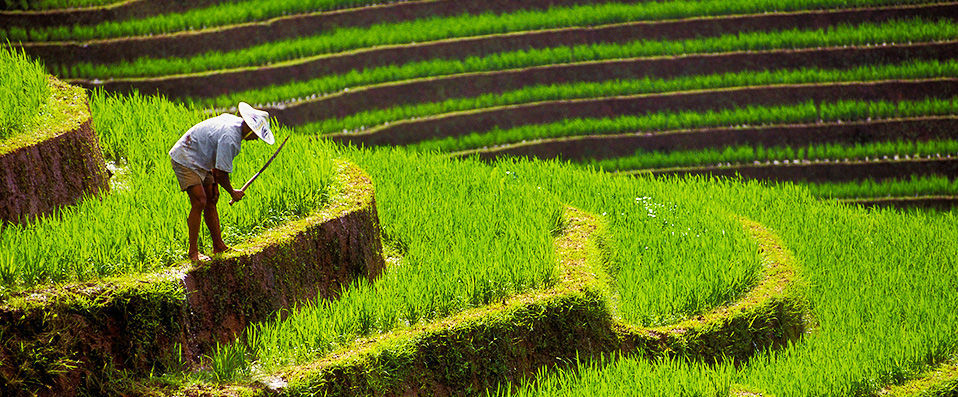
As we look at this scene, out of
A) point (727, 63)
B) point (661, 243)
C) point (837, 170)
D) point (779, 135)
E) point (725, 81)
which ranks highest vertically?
point (727, 63)

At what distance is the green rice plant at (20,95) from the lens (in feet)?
18.4

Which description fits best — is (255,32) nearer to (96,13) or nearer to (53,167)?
(96,13)

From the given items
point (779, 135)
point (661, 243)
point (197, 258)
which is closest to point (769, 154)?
point (779, 135)

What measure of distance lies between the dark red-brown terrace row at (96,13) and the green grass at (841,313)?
5.70 m

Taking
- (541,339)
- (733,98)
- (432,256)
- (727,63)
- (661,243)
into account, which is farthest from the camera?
(727,63)

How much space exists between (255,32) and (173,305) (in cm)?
623

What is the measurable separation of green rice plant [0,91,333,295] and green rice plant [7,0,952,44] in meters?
2.78

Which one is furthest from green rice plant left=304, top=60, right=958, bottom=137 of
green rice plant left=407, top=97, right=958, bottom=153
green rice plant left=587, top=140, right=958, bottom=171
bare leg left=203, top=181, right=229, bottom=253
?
bare leg left=203, top=181, right=229, bottom=253

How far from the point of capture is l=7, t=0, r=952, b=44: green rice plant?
1001cm

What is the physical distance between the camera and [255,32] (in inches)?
415

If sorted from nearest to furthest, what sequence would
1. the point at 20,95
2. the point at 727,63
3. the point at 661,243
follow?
1. the point at 20,95
2. the point at 661,243
3. the point at 727,63

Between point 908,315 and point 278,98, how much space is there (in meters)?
6.20

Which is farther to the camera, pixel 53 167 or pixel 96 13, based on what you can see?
pixel 96 13

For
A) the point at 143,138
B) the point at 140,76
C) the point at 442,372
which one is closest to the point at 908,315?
the point at 442,372
